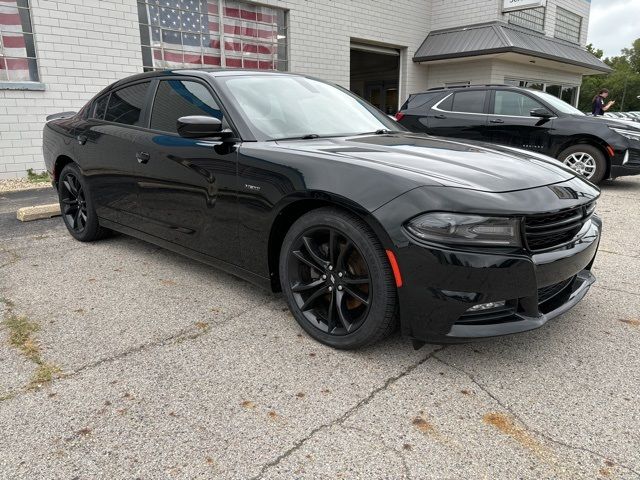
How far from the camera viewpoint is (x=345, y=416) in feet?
6.86

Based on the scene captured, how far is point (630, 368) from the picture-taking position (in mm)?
2443

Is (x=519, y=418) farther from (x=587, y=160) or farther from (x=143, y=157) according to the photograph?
(x=587, y=160)

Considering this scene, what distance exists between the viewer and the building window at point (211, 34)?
977 centimetres

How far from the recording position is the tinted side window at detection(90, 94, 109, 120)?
14.4ft

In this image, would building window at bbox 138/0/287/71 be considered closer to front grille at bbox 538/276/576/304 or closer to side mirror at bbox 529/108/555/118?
side mirror at bbox 529/108/555/118

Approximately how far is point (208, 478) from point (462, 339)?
3.99ft

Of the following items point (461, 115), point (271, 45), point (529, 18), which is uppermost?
point (529, 18)

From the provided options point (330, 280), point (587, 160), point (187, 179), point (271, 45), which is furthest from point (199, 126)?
point (271, 45)

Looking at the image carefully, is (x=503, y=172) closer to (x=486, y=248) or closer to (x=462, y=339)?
(x=486, y=248)

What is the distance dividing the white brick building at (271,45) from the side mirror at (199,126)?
22.7ft

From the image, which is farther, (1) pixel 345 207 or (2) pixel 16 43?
(2) pixel 16 43

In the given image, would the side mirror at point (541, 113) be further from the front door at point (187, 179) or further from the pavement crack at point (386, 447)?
the pavement crack at point (386, 447)

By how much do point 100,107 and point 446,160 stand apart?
11.0 ft

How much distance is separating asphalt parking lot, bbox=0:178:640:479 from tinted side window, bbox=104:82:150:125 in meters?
1.48
